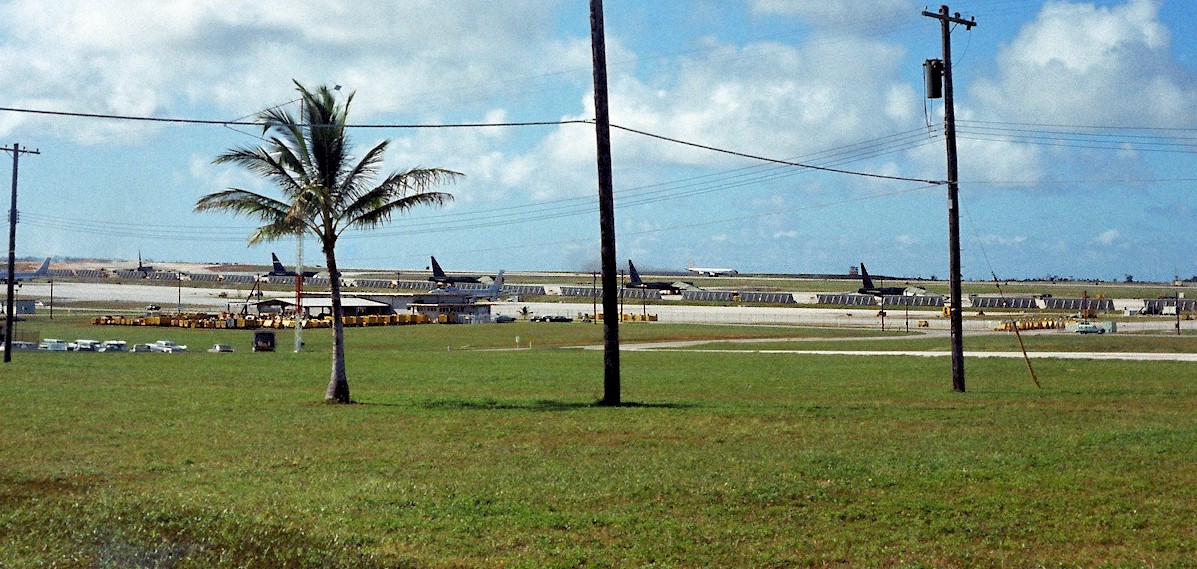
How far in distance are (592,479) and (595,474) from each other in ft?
1.29

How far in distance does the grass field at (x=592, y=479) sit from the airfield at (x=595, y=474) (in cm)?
5

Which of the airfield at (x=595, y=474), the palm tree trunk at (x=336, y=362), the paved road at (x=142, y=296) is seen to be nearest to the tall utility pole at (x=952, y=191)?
the airfield at (x=595, y=474)

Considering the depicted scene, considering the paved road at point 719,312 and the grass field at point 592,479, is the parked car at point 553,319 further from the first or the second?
the grass field at point 592,479

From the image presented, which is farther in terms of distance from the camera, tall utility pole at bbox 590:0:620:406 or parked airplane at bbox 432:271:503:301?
parked airplane at bbox 432:271:503:301

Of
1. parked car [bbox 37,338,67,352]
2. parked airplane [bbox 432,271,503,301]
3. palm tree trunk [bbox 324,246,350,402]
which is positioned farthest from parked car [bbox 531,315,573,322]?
palm tree trunk [bbox 324,246,350,402]

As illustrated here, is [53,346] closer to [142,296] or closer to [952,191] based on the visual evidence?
[952,191]

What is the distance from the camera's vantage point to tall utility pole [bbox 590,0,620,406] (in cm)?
2370

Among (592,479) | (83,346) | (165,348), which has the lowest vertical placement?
(592,479)

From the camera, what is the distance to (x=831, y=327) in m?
87.9

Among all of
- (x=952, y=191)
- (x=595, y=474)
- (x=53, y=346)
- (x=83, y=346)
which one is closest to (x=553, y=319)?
(x=83, y=346)

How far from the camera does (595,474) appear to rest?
13797 millimetres

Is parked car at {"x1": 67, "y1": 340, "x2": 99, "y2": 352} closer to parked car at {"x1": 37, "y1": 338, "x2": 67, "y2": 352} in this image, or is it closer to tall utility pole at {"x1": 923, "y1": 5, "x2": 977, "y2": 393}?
parked car at {"x1": 37, "y1": 338, "x2": 67, "y2": 352}

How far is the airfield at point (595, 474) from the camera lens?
9.86 m

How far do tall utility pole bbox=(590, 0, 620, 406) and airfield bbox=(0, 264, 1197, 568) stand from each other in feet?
3.43
